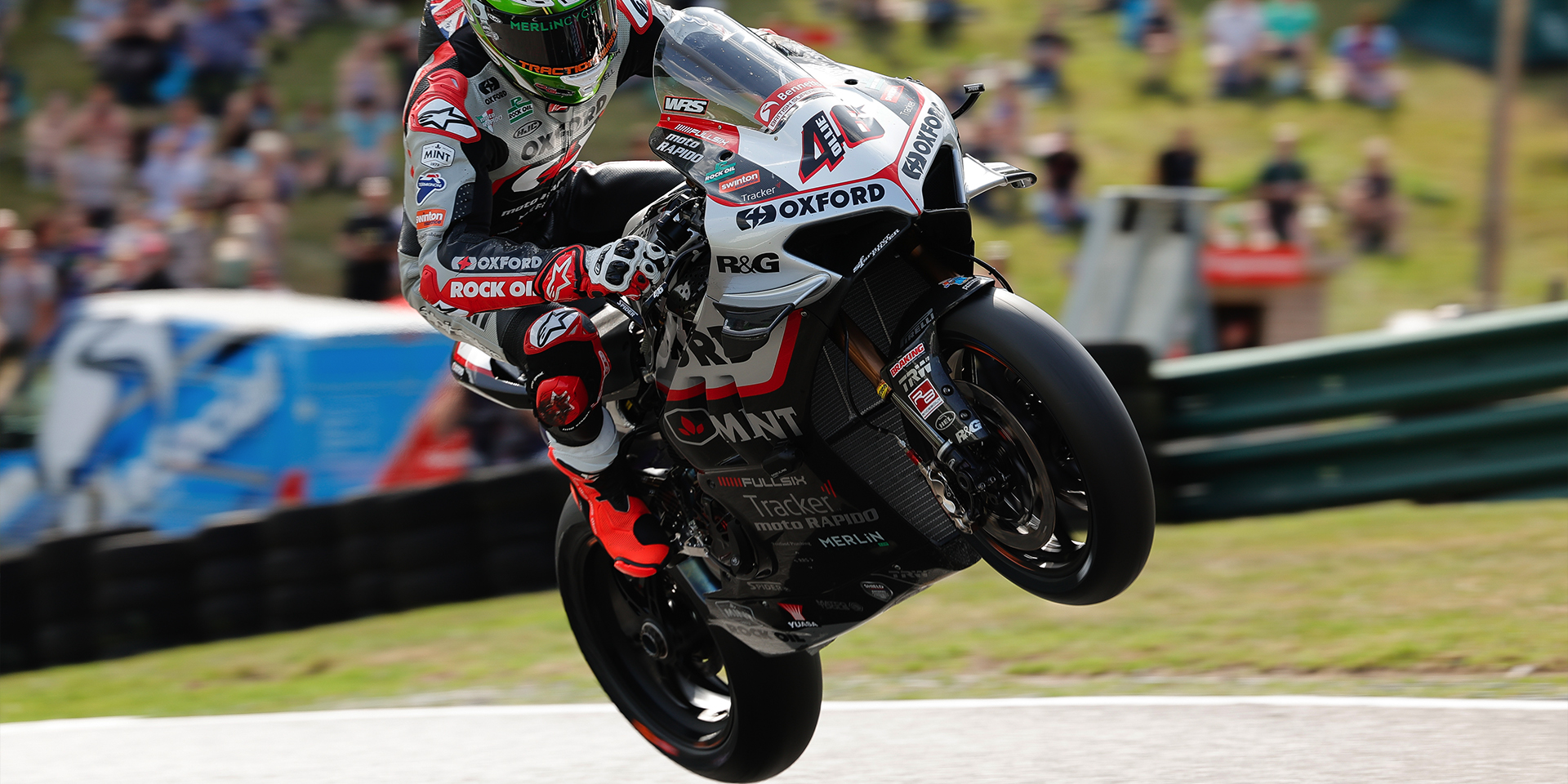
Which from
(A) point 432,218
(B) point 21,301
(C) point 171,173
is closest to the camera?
(A) point 432,218

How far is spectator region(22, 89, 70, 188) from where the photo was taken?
486 inches

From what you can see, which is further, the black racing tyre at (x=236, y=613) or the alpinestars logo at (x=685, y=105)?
the black racing tyre at (x=236, y=613)

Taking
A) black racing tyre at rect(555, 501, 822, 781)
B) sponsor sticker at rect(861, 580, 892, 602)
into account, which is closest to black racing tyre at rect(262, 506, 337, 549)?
black racing tyre at rect(555, 501, 822, 781)

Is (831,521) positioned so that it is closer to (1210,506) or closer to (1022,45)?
(1210,506)

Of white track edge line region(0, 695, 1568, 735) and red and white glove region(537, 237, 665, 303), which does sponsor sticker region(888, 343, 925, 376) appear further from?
white track edge line region(0, 695, 1568, 735)

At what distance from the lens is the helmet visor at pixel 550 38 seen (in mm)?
3539

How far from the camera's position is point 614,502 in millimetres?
4152

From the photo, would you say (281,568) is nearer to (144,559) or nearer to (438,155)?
(144,559)

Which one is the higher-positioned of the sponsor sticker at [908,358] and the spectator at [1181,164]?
the sponsor sticker at [908,358]

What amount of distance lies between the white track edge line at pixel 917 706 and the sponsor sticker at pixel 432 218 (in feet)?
6.18

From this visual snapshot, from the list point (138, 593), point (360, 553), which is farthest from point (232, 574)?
point (360, 553)

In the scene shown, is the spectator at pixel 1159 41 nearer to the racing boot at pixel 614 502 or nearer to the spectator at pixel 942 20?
the spectator at pixel 942 20

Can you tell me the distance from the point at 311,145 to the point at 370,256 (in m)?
3.19

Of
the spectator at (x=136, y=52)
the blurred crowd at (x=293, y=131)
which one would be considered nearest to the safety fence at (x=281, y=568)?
the blurred crowd at (x=293, y=131)
